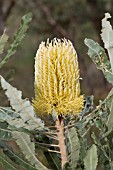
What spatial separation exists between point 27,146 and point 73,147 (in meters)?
0.12

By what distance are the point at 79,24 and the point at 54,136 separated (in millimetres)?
12090

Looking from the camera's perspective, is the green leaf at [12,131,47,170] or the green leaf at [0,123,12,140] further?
the green leaf at [0,123,12,140]

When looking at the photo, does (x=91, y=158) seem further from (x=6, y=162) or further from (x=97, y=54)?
(x=97, y=54)

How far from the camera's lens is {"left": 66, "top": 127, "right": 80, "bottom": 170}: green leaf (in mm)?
1230

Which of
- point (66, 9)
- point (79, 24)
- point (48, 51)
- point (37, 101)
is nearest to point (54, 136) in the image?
point (37, 101)

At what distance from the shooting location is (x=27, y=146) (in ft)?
4.03

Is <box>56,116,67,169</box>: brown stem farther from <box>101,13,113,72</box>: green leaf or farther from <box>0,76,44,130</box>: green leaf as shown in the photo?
<box>101,13,113,72</box>: green leaf

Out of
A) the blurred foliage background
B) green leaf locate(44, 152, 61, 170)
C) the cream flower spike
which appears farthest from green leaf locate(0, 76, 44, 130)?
the blurred foliage background

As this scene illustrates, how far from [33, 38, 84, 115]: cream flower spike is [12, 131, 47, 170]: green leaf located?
0.09 metres

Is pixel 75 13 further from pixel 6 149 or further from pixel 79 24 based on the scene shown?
pixel 6 149

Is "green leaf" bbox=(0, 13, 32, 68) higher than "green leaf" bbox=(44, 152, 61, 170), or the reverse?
"green leaf" bbox=(0, 13, 32, 68)

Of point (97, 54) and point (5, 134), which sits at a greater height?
point (97, 54)

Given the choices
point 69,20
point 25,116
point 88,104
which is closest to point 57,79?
point 25,116

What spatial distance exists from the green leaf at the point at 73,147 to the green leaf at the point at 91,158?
0.09m
